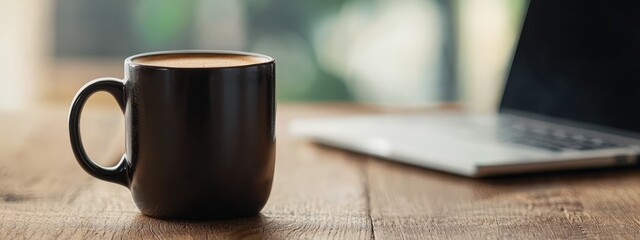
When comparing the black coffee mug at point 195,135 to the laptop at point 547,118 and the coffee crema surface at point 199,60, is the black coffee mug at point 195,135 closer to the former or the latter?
the coffee crema surface at point 199,60

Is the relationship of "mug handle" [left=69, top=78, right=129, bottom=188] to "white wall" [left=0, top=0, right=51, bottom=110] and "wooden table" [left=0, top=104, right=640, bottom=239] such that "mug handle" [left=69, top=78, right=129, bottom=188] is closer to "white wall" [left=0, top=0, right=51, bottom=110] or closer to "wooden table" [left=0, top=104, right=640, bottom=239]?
"wooden table" [left=0, top=104, right=640, bottom=239]

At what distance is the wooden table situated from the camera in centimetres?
76

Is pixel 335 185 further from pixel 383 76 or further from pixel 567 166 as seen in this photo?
pixel 383 76

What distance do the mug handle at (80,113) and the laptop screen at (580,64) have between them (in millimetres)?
548

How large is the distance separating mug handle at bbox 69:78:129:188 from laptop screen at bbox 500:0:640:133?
55 centimetres

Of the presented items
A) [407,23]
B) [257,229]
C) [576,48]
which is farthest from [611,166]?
[407,23]

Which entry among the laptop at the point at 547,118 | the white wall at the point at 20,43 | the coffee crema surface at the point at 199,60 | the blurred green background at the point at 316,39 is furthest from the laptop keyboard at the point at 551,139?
the white wall at the point at 20,43

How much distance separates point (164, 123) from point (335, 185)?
24 centimetres

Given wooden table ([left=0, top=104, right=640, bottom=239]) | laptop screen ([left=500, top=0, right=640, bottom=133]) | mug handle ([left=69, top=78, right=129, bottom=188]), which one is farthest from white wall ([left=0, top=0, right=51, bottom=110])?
mug handle ([left=69, top=78, right=129, bottom=188])

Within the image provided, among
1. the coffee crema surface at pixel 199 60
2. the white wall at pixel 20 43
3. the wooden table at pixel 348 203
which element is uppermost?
the coffee crema surface at pixel 199 60

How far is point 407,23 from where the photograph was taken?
2.58 metres

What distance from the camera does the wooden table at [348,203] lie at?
76 cm

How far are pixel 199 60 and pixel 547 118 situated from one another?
0.52m

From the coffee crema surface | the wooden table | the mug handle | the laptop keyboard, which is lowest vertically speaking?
the wooden table
